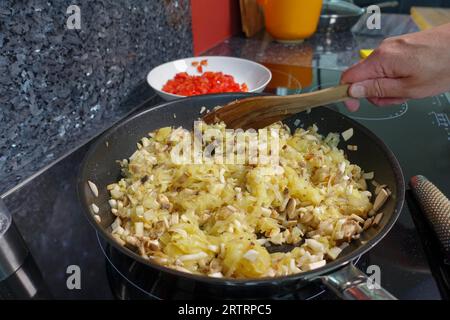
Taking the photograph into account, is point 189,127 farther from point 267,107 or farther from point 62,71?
point 62,71

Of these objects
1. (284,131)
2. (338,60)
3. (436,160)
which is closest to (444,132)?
(436,160)

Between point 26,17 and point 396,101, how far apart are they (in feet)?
3.05

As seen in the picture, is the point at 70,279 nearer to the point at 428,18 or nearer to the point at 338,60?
the point at 338,60

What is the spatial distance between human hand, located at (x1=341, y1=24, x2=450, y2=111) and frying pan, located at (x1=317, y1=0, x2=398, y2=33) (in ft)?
3.93

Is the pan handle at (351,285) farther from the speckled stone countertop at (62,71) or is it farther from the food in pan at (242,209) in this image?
the speckled stone countertop at (62,71)

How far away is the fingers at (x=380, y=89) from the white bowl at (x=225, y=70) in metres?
0.43

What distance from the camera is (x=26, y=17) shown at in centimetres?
97

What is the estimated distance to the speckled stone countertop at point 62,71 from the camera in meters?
0.98

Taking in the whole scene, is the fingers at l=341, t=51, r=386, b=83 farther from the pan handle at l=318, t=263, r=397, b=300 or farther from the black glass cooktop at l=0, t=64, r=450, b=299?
the pan handle at l=318, t=263, r=397, b=300

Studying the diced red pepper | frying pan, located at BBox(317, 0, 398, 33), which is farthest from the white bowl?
frying pan, located at BBox(317, 0, 398, 33)

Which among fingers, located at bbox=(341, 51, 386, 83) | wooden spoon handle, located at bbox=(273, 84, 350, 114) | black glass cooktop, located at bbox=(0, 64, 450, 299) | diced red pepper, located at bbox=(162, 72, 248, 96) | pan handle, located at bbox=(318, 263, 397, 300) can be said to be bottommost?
black glass cooktop, located at bbox=(0, 64, 450, 299)

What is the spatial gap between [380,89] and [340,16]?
4.08 ft

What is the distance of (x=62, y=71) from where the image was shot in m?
1.10

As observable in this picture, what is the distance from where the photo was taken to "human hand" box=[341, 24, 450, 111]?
0.87 meters
